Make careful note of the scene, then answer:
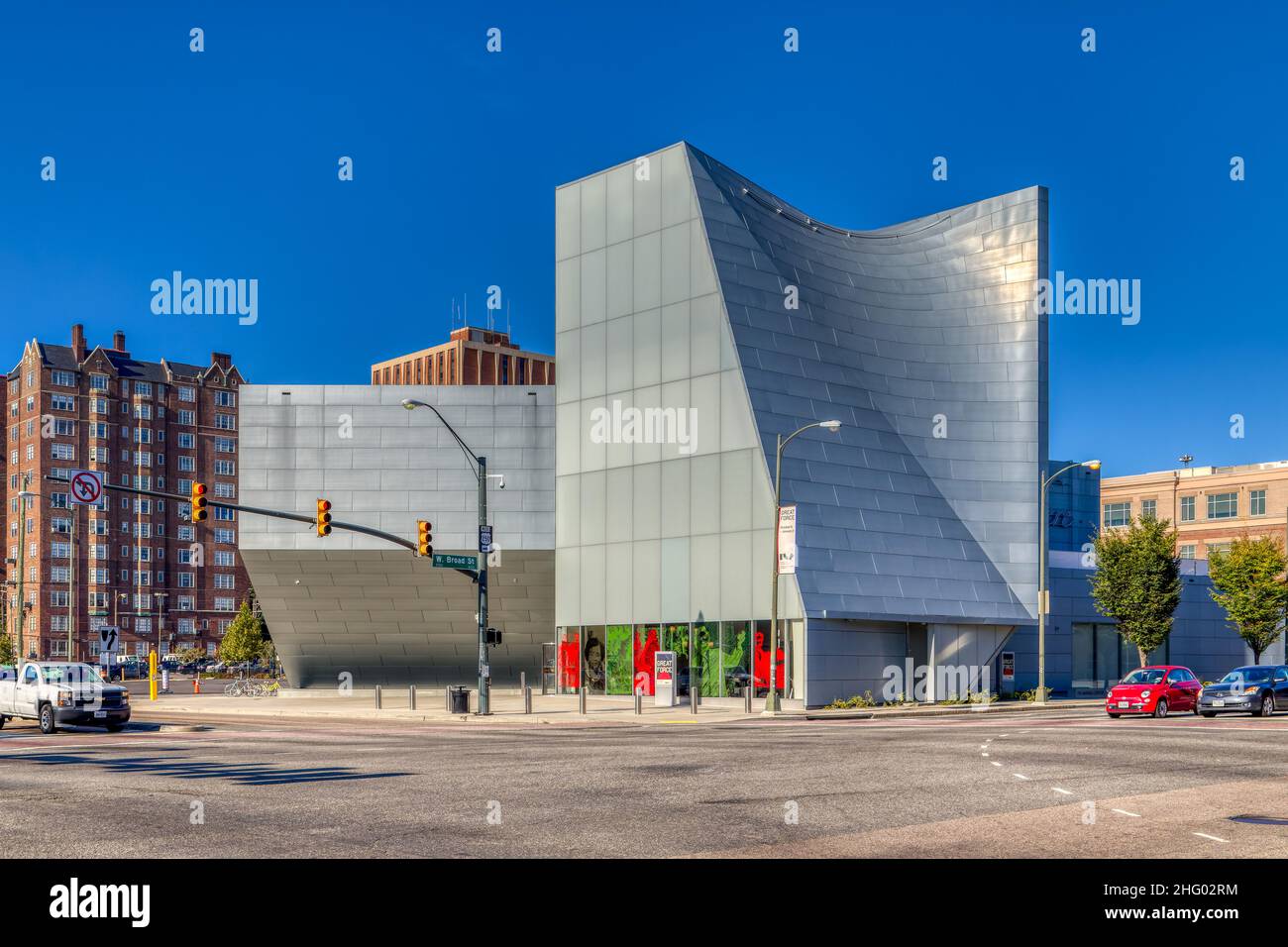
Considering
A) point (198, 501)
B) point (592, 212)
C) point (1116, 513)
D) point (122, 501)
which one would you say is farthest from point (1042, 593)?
point (122, 501)

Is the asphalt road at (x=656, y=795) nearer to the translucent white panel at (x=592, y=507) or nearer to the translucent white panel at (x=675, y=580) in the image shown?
the translucent white panel at (x=675, y=580)

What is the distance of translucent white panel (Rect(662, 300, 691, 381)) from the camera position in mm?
49812

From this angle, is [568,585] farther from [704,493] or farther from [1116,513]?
[1116,513]

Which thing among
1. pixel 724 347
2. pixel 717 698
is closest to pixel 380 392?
pixel 724 347

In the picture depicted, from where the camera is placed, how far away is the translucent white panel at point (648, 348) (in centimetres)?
5088

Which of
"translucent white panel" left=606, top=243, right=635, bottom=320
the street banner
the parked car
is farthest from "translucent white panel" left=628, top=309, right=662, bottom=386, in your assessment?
the parked car

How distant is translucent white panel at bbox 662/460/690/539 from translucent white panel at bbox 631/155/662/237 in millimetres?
10019

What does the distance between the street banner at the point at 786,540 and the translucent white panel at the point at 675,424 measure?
8.98m

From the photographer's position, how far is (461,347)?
190500mm

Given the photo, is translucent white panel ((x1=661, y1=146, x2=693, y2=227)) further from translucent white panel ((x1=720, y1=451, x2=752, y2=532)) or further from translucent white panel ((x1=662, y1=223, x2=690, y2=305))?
translucent white panel ((x1=720, y1=451, x2=752, y2=532))

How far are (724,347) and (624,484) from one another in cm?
780

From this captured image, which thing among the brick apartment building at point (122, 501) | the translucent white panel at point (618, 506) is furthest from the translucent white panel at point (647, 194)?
the brick apartment building at point (122, 501)
